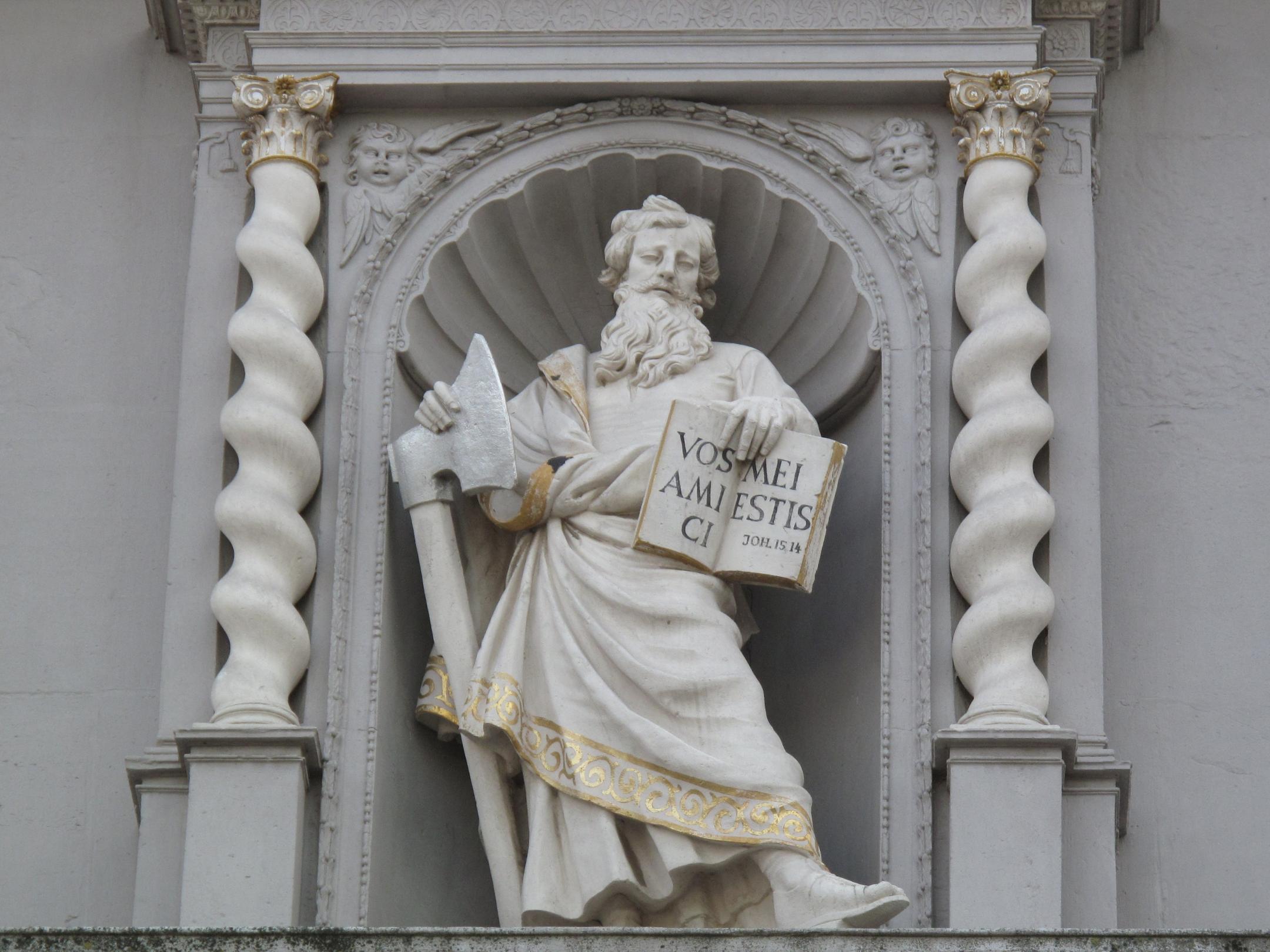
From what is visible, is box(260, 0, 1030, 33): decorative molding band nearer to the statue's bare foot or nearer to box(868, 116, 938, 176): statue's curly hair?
box(868, 116, 938, 176): statue's curly hair

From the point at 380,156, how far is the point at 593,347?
95 centimetres

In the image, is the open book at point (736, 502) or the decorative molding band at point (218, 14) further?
the decorative molding band at point (218, 14)

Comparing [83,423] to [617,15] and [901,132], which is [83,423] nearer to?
[617,15]

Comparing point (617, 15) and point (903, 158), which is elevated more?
point (617, 15)

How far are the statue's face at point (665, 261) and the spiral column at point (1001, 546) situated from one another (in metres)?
0.81

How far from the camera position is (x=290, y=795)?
27.5 ft

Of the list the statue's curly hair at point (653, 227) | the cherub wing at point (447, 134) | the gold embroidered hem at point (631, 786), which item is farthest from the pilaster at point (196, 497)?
the statue's curly hair at point (653, 227)

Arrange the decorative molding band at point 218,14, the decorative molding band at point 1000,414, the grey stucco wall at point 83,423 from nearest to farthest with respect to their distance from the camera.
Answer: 1. the decorative molding band at point 1000,414
2. the grey stucco wall at point 83,423
3. the decorative molding band at point 218,14

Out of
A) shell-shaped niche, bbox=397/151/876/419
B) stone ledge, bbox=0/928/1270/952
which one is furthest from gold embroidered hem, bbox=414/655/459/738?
stone ledge, bbox=0/928/1270/952

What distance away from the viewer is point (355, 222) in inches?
369

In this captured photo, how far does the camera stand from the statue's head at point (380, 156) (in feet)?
31.0

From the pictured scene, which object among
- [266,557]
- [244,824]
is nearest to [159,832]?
[244,824]

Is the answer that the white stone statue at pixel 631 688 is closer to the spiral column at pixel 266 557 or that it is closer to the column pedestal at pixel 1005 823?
the column pedestal at pixel 1005 823

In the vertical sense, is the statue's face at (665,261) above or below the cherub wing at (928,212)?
below
